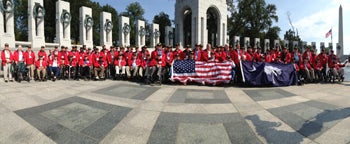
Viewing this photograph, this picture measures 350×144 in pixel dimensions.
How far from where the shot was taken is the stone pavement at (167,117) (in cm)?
425

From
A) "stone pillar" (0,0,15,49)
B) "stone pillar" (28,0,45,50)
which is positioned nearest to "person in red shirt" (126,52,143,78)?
"stone pillar" (0,0,15,49)

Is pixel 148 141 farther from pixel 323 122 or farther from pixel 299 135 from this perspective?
pixel 323 122

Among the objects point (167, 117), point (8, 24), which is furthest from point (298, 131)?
point (8, 24)

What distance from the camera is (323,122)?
16.9 ft

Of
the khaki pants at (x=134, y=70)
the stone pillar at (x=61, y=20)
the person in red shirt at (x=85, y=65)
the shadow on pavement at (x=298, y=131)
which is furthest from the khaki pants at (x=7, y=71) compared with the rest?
the shadow on pavement at (x=298, y=131)

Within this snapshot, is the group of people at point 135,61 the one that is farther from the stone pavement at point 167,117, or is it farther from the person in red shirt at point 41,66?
the stone pavement at point 167,117

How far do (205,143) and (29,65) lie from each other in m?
10.1

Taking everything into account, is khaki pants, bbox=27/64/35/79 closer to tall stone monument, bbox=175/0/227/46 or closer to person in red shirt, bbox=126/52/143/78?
person in red shirt, bbox=126/52/143/78

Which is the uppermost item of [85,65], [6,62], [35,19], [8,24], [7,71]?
[35,19]

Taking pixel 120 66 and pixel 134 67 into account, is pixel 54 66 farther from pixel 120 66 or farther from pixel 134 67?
pixel 134 67

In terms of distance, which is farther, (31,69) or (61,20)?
(61,20)

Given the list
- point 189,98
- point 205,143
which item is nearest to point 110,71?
point 189,98

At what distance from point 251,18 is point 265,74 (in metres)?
57.6

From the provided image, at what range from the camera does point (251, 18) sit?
204 ft
